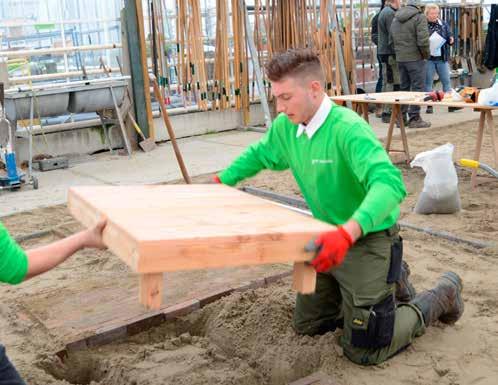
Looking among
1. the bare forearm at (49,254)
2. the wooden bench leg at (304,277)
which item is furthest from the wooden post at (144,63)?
the wooden bench leg at (304,277)

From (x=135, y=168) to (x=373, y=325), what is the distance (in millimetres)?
5837

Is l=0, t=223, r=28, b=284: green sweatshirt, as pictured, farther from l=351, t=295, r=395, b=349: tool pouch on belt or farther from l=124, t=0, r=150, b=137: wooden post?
l=124, t=0, r=150, b=137: wooden post

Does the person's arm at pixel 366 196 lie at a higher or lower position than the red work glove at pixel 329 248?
higher

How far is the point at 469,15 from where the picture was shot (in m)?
14.1

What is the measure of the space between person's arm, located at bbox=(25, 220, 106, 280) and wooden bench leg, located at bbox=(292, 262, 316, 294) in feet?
2.58

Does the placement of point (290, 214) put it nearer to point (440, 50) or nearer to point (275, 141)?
point (275, 141)

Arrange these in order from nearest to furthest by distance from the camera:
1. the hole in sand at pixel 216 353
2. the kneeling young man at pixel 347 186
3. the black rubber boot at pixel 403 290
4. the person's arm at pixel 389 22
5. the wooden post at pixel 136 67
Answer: the kneeling young man at pixel 347 186 < the hole in sand at pixel 216 353 < the black rubber boot at pixel 403 290 < the wooden post at pixel 136 67 < the person's arm at pixel 389 22

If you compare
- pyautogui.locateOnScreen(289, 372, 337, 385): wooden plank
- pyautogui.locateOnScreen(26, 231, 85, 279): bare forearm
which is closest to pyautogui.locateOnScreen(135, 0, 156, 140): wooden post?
pyautogui.locateOnScreen(289, 372, 337, 385): wooden plank

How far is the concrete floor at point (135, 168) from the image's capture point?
724cm

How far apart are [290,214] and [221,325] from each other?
1.13 m

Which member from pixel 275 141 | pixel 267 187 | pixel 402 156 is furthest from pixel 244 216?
pixel 402 156

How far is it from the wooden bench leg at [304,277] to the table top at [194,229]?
94 mm

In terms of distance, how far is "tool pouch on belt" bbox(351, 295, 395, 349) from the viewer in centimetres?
313

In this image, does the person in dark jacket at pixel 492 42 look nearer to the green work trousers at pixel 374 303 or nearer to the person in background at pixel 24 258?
the green work trousers at pixel 374 303
